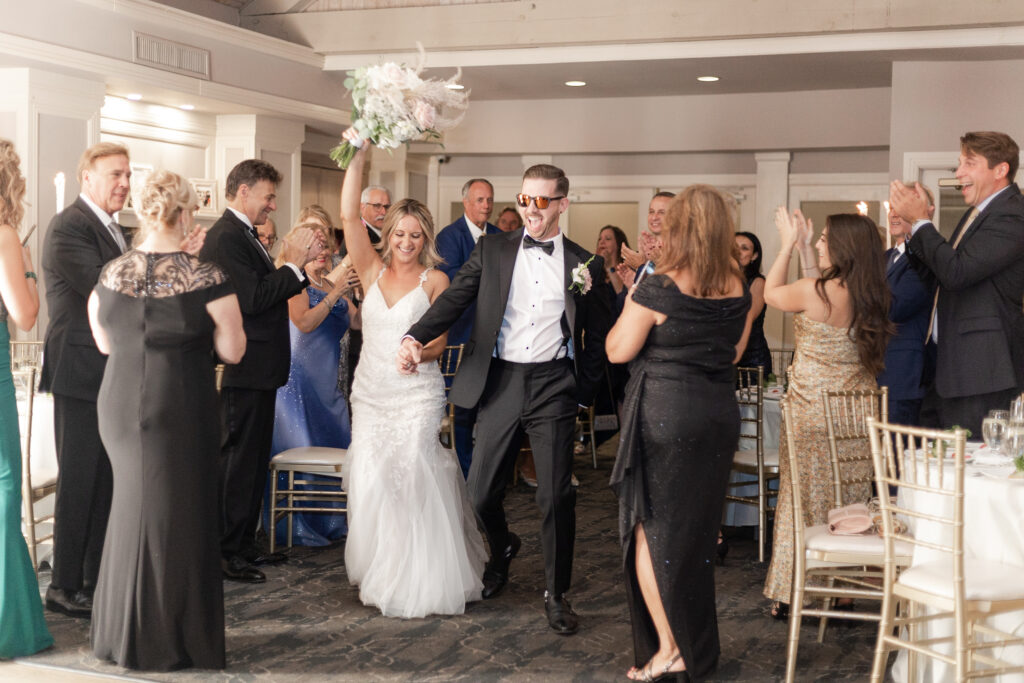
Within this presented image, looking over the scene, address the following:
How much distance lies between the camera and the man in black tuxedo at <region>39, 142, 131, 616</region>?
4.34m

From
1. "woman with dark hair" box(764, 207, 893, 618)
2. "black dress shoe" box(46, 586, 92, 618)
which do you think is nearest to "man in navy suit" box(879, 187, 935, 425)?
"woman with dark hair" box(764, 207, 893, 618)

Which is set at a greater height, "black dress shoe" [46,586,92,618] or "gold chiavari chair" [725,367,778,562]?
"gold chiavari chair" [725,367,778,562]

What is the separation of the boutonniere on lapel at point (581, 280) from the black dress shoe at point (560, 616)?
1226 millimetres

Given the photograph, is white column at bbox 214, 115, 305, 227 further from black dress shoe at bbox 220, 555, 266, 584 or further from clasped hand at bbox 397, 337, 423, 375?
clasped hand at bbox 397, 337, 423, 375

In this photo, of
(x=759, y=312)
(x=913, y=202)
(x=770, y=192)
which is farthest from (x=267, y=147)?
(x=913, y=202)

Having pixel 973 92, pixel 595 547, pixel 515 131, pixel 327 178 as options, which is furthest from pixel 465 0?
pixel 595 547

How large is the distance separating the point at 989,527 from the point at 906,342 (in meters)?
1.77

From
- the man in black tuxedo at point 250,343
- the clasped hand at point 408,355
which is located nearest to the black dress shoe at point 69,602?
the man in black tuxedo at point 250,343

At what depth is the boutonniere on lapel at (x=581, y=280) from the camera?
427 cm

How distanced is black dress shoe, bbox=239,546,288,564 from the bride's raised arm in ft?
4.59

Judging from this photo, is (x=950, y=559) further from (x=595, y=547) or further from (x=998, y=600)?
(x=595, y=547)

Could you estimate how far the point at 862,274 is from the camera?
4.37 m

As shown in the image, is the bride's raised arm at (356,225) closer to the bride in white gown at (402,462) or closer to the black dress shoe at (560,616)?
the bride in white gown at (402,462)

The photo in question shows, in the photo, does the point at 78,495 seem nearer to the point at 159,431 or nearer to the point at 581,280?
the point at 159,431
